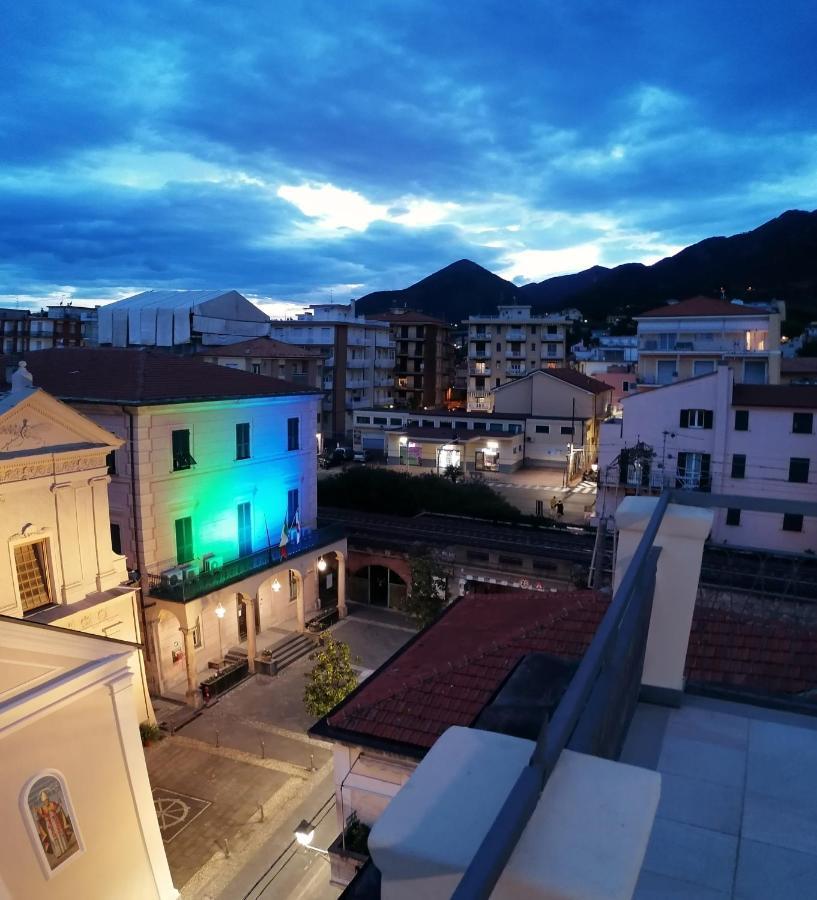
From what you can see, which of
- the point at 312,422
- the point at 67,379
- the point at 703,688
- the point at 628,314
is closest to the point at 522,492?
the point at 312,422

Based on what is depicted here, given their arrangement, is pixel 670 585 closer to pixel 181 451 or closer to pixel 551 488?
pixel 181 451

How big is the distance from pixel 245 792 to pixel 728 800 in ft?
50.7

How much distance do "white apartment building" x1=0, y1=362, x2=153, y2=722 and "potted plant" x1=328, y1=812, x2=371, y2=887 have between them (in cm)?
731

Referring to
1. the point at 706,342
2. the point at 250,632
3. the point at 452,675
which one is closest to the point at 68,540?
the point at 250,632

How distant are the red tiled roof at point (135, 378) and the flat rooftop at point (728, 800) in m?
18.8

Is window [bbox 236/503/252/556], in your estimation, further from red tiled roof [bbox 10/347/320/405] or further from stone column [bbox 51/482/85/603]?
stone column [bbox 51/482/85/603]

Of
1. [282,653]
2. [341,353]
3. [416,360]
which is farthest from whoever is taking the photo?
[416,360]

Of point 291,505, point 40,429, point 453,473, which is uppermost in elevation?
point 40,429

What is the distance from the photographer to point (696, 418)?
107 ft

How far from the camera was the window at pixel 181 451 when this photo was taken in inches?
872

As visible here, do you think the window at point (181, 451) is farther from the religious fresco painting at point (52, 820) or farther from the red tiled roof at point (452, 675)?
the red tiled roof at point (452, 675)

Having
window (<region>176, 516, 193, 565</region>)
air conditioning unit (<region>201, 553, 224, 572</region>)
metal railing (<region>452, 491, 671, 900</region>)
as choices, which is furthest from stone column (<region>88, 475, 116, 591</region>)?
metal railing (<region>452, 491, 671, 900</region>)

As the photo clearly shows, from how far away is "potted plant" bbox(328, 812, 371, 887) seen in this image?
34.2ft

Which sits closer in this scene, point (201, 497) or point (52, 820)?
point (52, 820)
